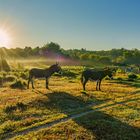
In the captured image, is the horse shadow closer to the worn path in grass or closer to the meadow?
the meadow

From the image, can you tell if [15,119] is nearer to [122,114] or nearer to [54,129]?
[54,129]

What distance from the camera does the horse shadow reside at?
22297 mm

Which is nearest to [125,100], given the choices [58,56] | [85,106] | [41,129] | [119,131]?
[85,106]

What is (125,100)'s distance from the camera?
3531 centimetres

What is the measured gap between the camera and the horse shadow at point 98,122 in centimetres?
2230

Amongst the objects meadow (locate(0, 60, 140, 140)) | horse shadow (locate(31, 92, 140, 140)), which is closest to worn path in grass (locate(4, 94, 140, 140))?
meadow (locate(0, 60, 140, 140))

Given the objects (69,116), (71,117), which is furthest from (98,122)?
(69,116)

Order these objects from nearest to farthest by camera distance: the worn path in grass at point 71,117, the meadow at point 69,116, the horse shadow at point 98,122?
the worn path in grass at point 71,117 < the meadow at point 69,116 < the horse shadow at point 98,122

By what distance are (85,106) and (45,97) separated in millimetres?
4502

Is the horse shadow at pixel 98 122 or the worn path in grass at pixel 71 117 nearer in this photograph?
the worn path in grass at pixel 71 117

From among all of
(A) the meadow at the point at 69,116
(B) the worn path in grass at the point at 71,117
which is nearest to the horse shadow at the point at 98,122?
(A) the meadow at the point at 69,116

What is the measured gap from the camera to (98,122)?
80.9 feet

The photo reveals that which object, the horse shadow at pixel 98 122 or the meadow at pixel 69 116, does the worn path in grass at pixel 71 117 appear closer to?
the meadow at pixel 69 116

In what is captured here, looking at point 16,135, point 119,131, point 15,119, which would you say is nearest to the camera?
point 16,135
